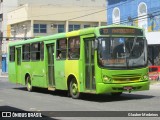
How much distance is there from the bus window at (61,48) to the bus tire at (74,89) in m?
1.38

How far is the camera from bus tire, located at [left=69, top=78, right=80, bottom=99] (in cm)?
1863

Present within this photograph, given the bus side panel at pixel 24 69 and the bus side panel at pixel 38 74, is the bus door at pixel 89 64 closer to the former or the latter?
the bus side panel at pixel 38 74

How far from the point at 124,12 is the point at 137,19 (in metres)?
2.82

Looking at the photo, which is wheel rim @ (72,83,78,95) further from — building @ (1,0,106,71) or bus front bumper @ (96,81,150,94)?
building @ (1,0,106,71)

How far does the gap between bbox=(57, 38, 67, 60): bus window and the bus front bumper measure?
3.50 metres

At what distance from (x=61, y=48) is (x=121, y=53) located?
3828 mm

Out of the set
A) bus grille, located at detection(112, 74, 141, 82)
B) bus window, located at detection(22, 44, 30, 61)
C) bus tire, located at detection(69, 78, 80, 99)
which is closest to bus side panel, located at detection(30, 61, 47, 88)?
bus window, located at detection(22, 44, 30, 61)

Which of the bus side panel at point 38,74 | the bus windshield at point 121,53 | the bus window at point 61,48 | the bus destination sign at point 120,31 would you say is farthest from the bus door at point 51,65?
the bus windshield at point 121,53

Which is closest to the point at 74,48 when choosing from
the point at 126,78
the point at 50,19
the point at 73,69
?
the point at 73,69

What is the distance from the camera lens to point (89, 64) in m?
17.6

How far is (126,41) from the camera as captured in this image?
17.4 meters

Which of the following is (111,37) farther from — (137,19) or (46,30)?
(46,30)

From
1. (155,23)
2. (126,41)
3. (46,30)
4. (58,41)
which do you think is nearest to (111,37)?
(126,41)

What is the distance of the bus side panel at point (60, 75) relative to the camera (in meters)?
19.8
